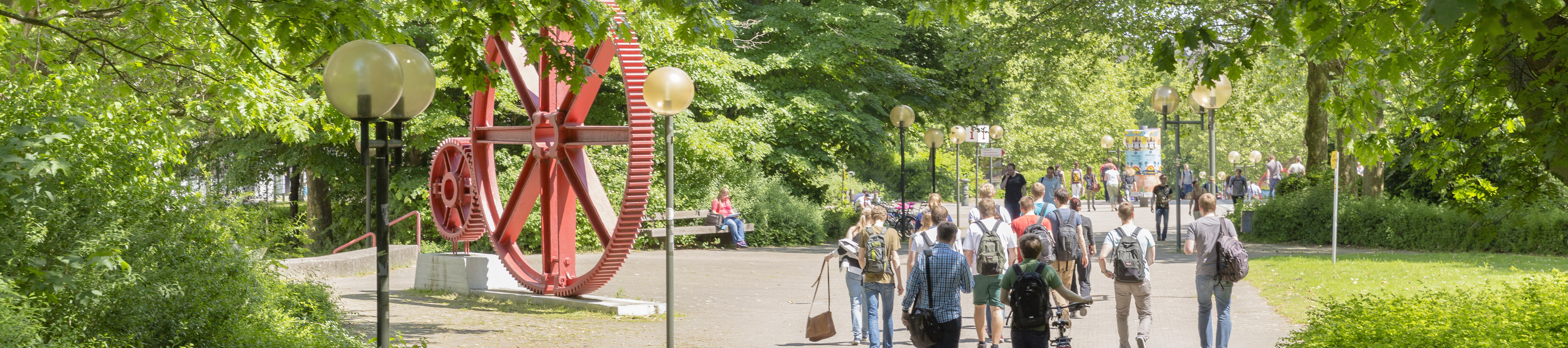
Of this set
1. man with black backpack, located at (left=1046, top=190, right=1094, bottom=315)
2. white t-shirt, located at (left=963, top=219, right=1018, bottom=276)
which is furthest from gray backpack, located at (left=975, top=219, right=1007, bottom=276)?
man with black backpack, located at (left=1046, top=190, right=1094, bottom=315)


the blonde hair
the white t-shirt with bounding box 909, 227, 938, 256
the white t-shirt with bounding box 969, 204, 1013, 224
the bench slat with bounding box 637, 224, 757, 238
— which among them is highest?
the blonde hair

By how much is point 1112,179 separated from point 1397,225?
64.5 feet

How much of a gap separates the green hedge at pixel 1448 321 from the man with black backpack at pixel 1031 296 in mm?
1576

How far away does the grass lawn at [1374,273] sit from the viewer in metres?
12.3

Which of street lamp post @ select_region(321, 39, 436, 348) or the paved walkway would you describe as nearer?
street lamp post @ select_region(321, 39, 436, 348)

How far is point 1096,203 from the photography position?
45.8 m

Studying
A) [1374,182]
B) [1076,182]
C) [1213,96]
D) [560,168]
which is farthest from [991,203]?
[1076,182]

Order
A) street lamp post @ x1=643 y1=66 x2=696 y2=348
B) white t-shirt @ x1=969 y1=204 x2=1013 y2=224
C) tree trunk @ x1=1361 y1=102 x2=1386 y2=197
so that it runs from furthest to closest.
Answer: tree trunk @ x1=1361 y1=102 x2=1386 y2=197 < white t-shirt @ x1=969 y1=204 x2=1013 y2=224 < street lamp post @ x1=643 y1=66 x2=696 y2=348

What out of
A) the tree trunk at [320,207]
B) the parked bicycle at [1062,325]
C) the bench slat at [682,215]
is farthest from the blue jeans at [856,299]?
the tree trunk at [320,207]

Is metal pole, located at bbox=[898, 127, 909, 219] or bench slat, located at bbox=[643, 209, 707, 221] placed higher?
metal pole, located at bbox=[898, 127, 909, 219]

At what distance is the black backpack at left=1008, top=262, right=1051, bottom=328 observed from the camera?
732 cm

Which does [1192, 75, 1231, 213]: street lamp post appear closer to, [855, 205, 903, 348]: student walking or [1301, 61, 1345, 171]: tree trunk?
[1301, 61, 1345, 171]: tree trunk

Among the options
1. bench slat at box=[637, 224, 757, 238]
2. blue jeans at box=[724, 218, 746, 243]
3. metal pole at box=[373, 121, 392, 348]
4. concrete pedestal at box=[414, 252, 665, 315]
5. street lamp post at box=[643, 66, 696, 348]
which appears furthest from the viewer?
blue jeans at box=[724, 218, 746, 243]

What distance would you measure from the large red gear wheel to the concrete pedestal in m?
0.20
